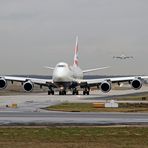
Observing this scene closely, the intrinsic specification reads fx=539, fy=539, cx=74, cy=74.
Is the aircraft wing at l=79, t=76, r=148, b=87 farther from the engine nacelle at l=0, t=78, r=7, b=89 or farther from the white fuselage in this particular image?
the engine nacelle at l=0, t=78, r=7, b=89

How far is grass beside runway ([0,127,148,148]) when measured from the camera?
21.6 meters

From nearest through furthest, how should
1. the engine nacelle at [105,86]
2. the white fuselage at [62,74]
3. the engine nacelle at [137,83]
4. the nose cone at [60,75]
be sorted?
the nose cone at [60,75] < the white fuselage at [62,74] < the engine nacelle at [137,83] < the engine nacelle at [105,86]

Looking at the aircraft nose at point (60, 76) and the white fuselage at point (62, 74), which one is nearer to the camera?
the aircraft nose at point (60, 76)

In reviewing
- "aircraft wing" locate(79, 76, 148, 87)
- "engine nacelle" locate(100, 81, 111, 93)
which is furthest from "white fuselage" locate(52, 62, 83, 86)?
"engine nacelle" locate(100, 81, 111, 93)

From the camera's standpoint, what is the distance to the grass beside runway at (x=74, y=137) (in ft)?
71.0

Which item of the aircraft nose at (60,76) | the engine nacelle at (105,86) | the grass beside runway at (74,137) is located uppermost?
the aircraft nose at (60,76)

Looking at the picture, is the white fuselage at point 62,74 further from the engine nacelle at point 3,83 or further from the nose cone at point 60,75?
the engine nacelle at point 3,83

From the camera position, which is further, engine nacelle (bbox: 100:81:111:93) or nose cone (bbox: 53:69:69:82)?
engine nacelle (bbox: 100:81:111:93)

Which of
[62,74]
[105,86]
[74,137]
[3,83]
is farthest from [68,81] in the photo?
[74,137]

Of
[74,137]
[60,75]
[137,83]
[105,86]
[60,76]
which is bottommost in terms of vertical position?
[74,137]

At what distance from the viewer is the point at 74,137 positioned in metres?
24.1

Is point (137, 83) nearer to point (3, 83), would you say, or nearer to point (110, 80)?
point (110, 80)

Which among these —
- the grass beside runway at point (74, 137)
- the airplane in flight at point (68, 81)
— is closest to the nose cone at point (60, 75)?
the airplane in flight at point (68, 81)

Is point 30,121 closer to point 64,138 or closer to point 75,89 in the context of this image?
point 64,138
